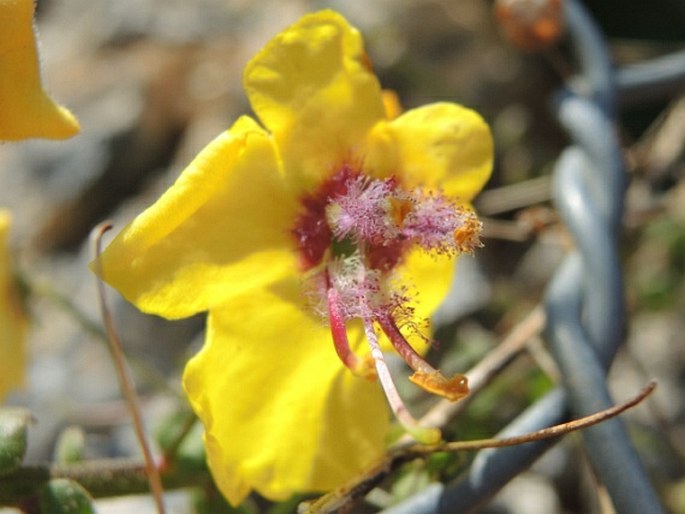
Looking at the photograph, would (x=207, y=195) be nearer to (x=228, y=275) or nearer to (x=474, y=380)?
(x=228, y=275)

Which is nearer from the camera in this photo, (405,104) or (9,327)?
(9,327)

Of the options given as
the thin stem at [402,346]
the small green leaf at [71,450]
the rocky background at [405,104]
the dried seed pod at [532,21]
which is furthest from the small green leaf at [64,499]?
the dried seed pod at [532,21]

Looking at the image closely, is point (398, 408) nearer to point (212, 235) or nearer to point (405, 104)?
point (212, 235)

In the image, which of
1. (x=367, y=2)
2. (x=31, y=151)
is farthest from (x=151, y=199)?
(x=367, y=2)

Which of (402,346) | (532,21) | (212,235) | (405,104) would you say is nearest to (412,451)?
(402,346)

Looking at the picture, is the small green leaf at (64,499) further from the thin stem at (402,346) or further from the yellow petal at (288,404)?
the thin stem at (402,346)

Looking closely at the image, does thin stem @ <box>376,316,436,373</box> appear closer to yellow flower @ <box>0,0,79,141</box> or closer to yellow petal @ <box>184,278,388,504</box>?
yellow petal @ <box>184,278,388,504</box>

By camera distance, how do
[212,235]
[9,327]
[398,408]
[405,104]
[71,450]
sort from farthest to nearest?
1. [405,104]
2. [9,327]
3. [71,450]
4. [212,235]
5. [398,408]
